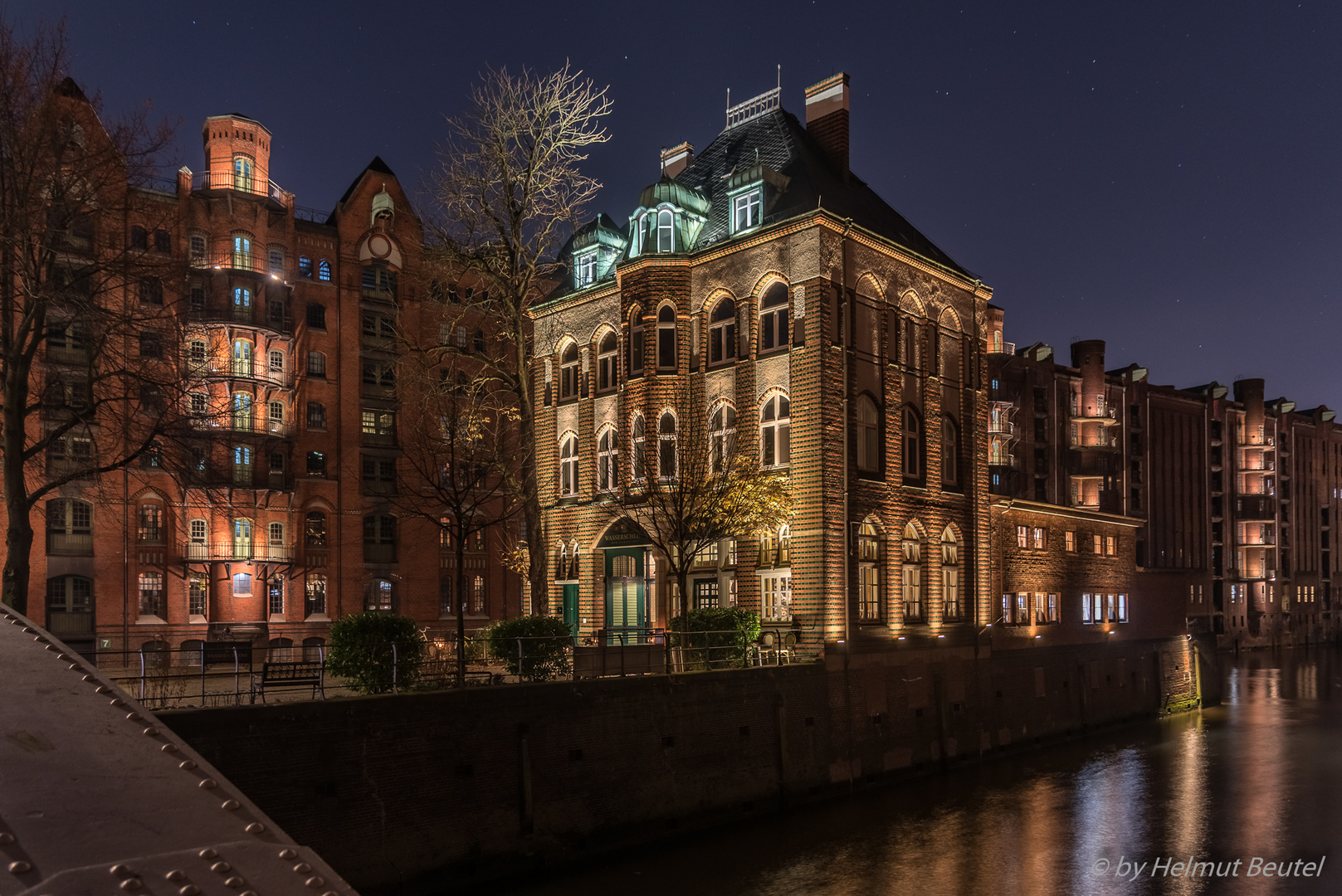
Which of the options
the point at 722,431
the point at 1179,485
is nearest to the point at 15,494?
the point at 722,431

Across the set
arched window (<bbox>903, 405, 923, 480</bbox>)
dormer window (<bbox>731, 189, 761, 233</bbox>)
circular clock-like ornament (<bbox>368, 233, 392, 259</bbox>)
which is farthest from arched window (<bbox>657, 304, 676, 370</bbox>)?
circular clock-like ornament (<bbox>368, 233, 392, 259</bbox>)

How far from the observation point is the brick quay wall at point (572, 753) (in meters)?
16.5

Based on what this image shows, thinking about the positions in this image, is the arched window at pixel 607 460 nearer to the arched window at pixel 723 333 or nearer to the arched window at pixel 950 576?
the arched window at pixel 723 333

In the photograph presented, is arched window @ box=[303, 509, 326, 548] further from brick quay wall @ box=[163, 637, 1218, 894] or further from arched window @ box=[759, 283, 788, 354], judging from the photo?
brick quay wall @ box=[163, 637, 1218, 894]

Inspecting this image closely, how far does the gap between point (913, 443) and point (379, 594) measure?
91.1ft

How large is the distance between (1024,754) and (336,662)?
23577 mm

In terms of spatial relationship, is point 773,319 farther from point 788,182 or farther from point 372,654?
point 372,654

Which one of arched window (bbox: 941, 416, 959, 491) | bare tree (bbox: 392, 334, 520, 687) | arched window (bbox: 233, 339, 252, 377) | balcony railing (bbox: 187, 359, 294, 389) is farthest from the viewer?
arched window (bbox: 233, 339, 252, 377)

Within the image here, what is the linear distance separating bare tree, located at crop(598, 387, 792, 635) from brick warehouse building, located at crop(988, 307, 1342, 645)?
819 inches

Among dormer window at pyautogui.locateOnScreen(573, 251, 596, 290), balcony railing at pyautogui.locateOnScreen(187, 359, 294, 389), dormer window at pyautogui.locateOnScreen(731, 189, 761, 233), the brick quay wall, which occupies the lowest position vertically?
the brick quay wall

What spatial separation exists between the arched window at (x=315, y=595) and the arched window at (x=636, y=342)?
22.9 meters

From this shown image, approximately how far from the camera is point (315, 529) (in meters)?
49.1

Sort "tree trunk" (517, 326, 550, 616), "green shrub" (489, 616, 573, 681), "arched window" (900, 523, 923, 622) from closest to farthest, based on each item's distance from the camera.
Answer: "green shrub" (489, 616, 573, 681) → "tree trunk" (517, 326, 550, 616) → "arched window" (900, 523, 923, 622)

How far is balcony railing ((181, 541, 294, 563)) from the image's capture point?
45094 millimetres
